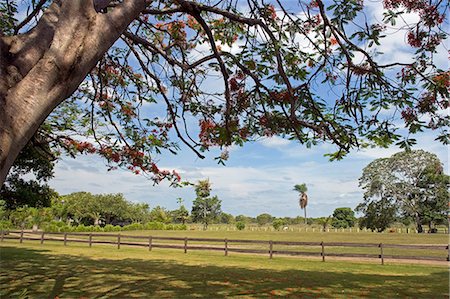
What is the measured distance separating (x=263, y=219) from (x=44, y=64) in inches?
4420

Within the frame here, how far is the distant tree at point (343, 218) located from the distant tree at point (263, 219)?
29.7 meters

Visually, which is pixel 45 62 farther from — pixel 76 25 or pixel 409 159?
pixel 409 159

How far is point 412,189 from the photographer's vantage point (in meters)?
49.4

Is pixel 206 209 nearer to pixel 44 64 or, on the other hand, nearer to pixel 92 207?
pixel 92 207

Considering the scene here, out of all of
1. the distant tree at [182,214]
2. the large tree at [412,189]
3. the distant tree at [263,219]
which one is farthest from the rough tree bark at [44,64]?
the distant tree at [263,219]

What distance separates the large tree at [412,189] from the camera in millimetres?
48094

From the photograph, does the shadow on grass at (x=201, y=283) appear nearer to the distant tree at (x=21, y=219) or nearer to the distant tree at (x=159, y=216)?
the distant tree at (x=21, y=219)

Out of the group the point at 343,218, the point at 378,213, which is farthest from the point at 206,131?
the point at 343,218

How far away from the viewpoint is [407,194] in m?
49.7

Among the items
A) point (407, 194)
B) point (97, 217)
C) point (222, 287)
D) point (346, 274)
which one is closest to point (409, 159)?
point (407, 194)

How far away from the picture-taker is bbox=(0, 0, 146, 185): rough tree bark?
2.15m

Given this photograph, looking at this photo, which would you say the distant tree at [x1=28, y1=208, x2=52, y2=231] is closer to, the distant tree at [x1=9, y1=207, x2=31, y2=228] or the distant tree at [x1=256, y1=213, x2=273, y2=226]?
the distant tree at [x1=9, y1=207, x2=31, y2=228]

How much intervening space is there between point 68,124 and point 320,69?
9143 mm

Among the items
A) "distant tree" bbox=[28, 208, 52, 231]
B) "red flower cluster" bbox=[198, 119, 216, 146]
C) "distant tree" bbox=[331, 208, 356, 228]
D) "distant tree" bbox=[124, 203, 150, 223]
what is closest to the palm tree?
"distant tree" bbox=[331, 208, 356, 228]
